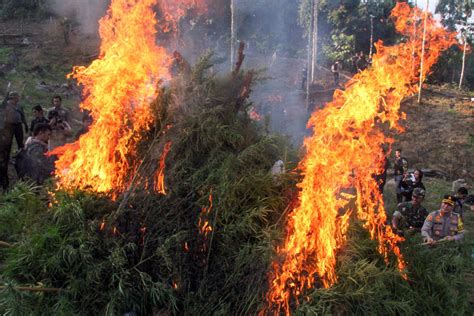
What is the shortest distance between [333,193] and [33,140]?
4.76 metres

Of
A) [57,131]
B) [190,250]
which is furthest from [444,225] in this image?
[57,131]

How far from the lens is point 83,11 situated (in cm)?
2877

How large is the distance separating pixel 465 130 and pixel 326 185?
59.0ft

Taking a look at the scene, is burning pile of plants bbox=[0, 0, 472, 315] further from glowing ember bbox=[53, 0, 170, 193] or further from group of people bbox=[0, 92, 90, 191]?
group of people bbox=[0, 92, 90, 191]

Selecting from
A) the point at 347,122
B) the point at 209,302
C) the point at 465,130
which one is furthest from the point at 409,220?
the point at 465,130

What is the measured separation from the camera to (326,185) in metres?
4.87

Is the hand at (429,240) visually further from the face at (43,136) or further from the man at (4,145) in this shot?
the man at (4,145)

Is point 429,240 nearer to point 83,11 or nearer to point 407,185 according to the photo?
point 407,185

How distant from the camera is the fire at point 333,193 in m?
4.48

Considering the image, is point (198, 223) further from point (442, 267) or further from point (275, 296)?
point (442, 267)

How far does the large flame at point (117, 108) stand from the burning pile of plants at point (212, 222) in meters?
0.03

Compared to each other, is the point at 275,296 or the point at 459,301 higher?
the point at 275,296

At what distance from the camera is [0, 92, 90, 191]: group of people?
675cm

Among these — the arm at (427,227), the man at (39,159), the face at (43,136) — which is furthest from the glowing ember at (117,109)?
the arm at (427,227)
